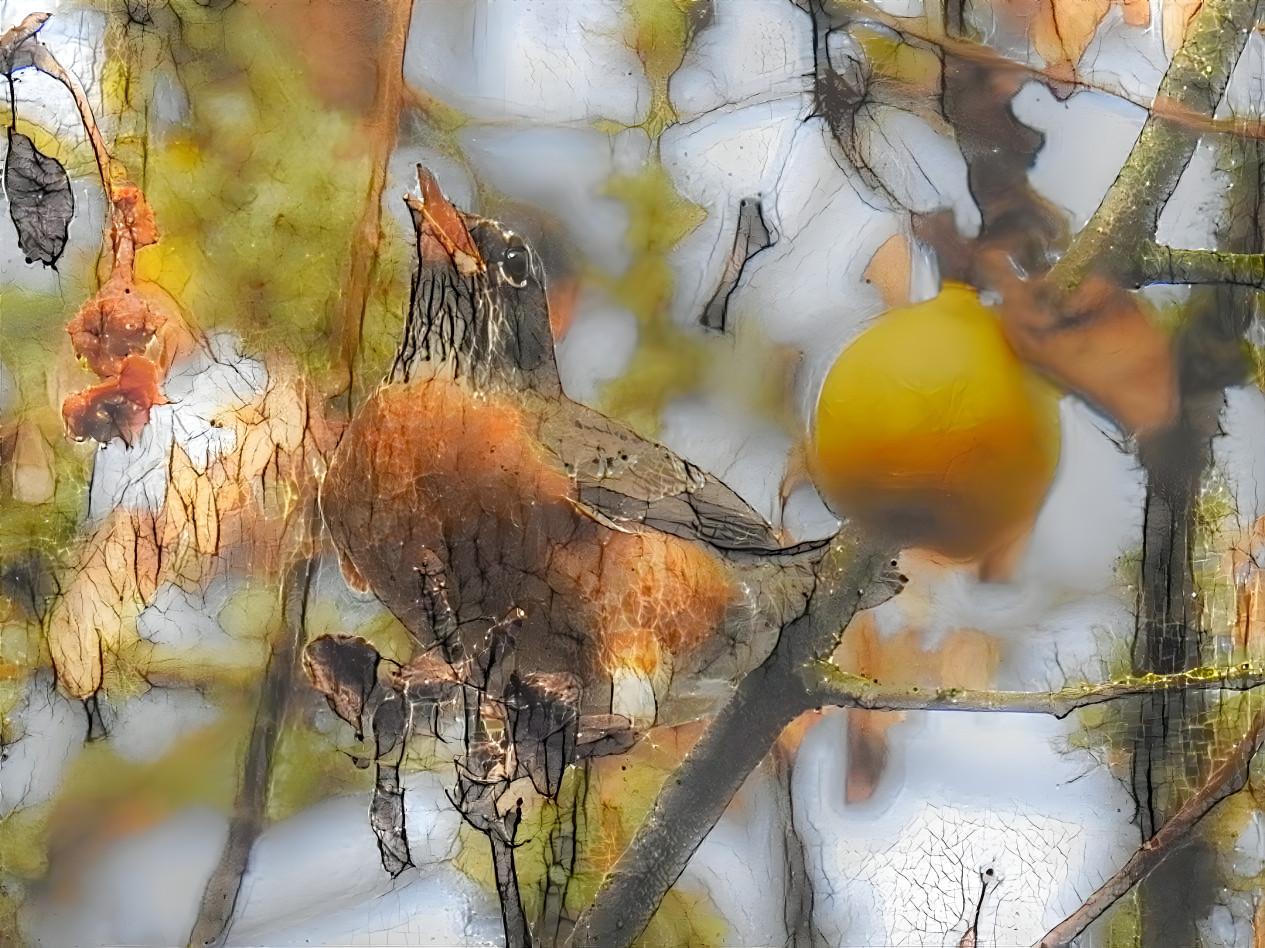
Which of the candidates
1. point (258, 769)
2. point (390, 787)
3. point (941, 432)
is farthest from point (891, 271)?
point (258, 769)

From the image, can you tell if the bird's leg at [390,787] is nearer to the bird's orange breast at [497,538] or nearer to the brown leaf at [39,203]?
the bird's orange breast at [497,538]

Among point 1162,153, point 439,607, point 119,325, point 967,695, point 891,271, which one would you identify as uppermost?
point 1162,153

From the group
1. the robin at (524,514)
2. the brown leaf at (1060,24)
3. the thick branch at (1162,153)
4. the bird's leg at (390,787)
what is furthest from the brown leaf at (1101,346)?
the bird's leg at (390,787)

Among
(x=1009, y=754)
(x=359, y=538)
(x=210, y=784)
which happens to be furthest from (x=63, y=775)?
(x=1009, y=754)

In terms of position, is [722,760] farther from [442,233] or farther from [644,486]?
[442,233]

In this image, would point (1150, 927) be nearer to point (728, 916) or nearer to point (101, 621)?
point (728, 916)

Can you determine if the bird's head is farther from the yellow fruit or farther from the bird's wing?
the yellow fruit
